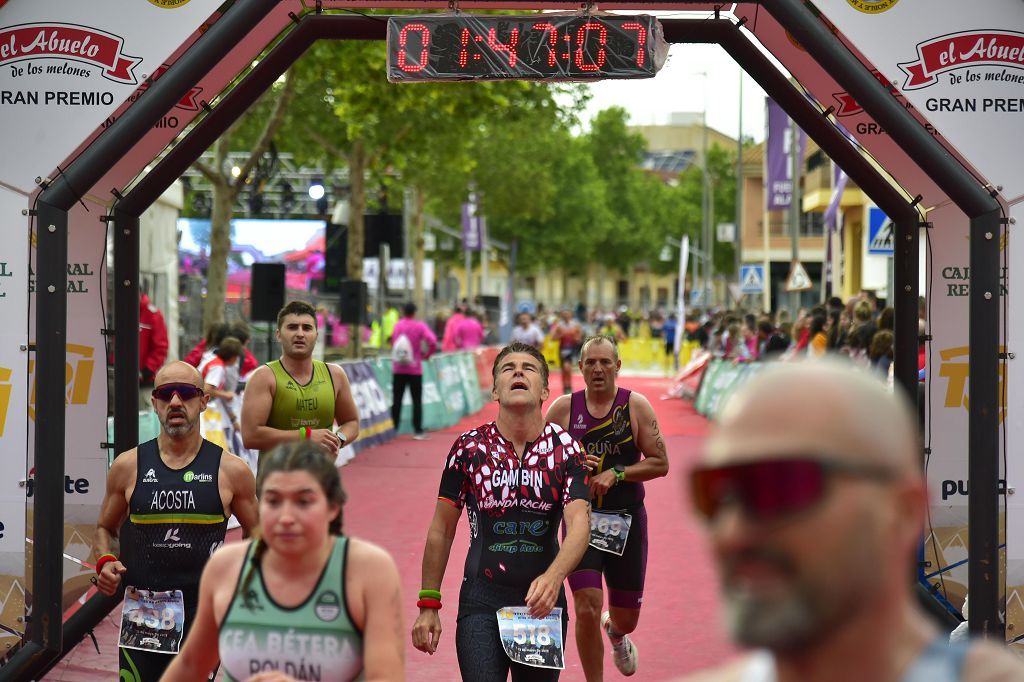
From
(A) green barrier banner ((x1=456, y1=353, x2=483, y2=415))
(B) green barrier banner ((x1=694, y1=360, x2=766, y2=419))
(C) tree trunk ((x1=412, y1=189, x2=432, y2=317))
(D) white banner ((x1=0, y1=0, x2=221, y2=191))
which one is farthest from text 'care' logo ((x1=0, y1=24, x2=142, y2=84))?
(C) tree trunk ((x1=412, y1=189, x2=432, y2=317))

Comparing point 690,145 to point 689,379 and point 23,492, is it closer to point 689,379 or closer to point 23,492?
point 689,379

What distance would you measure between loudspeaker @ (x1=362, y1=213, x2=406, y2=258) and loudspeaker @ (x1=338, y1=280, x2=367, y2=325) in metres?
13.4

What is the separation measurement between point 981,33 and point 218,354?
741 cm

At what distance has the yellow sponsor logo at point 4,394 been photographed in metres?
6.91

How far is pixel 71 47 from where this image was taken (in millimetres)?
6969

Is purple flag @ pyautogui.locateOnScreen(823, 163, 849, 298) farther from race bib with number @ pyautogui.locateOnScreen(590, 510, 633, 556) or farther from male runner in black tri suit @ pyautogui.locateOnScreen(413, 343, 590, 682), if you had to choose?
male runner in black tri suit @ pyautogui.locateOnScreen(413, 343, 590, 682)

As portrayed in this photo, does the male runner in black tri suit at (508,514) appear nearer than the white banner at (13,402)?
Yes

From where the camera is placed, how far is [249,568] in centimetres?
342

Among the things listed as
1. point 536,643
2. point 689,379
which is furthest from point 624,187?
point 536,643

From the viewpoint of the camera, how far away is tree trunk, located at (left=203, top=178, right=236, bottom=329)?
21.3 m

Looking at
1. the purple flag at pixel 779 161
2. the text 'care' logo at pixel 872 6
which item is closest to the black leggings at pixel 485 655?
the text 'care' logo at pixel 872 6

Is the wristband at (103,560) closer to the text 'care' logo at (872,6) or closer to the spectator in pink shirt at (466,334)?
the text 'care' logo at (872,6)

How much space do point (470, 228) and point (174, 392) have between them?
42947mm

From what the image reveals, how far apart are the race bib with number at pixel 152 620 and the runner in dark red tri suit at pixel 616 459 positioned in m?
2.13
